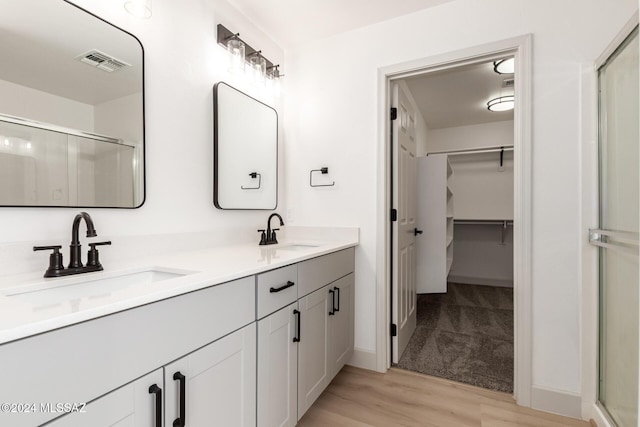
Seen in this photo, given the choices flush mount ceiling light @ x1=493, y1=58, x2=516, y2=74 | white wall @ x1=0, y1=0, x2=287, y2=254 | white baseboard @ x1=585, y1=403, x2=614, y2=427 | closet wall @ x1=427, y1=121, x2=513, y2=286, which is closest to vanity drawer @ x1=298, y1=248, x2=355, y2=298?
white wall @ x1=0, y1=0, x2=287, y2=254

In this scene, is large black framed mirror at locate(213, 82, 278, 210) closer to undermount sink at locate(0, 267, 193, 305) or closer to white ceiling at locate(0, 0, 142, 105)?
white ceiling at locate(0, 0, 142, 105)

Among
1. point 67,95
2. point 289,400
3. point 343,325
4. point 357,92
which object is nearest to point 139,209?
point 67,95

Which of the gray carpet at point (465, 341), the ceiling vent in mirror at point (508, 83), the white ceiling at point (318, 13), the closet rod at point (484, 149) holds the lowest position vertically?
the gray carpet at point (465, 341)

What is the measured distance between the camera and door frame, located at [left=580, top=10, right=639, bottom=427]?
166cm

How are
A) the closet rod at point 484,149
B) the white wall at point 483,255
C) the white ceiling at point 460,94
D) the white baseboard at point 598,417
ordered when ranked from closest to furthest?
1. the white baseboard at point 598,417
2. the white ceiling at point 460,94
3. the closet rod at point 484,149
4. the white wall at point 483,255

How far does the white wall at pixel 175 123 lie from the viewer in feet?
4.47

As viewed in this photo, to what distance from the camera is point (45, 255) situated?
3.84 ft

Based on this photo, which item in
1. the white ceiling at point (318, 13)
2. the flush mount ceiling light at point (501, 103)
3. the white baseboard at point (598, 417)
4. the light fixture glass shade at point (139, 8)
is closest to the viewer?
the light fixture glass shade at point (139, 8)

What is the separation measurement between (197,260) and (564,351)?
79.3 inches

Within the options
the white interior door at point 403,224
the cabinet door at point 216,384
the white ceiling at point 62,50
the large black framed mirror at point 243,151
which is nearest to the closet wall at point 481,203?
the white interior door at point 403,224

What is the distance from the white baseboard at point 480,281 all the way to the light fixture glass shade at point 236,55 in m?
4.35

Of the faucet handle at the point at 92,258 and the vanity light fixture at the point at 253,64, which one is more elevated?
the vanity light fixture at the point at 253,64

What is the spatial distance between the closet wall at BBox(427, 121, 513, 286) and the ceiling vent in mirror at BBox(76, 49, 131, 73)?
4.54m

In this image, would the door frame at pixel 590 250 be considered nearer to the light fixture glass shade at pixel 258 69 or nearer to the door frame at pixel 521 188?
the door frame at pixel 521 188
